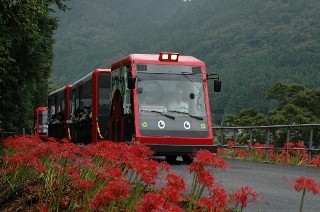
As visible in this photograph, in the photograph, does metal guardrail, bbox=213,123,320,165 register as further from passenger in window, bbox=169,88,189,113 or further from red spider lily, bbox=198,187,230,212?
red spider lily, bbox=198,187,230,212

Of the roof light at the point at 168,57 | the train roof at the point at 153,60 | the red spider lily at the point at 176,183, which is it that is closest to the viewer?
the red spider lily at the point at 176,183

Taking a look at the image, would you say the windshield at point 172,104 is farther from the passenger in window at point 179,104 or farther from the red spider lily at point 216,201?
the red spider lily at point 216,201

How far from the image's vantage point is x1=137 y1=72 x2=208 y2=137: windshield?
690 inches

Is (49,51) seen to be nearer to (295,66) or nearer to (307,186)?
(307,186)

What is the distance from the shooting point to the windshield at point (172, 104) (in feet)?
57.5

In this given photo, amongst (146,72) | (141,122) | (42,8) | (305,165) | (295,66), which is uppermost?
(295,66)

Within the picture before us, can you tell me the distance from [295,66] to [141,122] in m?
161

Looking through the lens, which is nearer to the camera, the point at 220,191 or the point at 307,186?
the point at 307,186

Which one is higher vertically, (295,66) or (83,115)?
(295,66)

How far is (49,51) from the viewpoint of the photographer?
29062 millimetres

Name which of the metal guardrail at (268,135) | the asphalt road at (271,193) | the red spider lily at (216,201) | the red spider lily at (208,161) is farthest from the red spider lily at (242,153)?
the red spider lily at (216,201)

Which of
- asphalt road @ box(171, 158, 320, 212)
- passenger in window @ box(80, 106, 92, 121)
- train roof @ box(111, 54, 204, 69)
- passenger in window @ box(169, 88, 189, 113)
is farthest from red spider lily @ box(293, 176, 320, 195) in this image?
passenger in window @ box(80, 106, 92, 121)

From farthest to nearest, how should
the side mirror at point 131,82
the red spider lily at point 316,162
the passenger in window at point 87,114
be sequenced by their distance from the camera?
1. the passenger in window at point 87,114
2. the side mirror at point 131,82
3. the red spider lily at point 316,162

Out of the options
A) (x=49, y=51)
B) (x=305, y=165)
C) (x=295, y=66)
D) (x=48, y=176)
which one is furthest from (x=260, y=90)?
(x=48, y=176)
